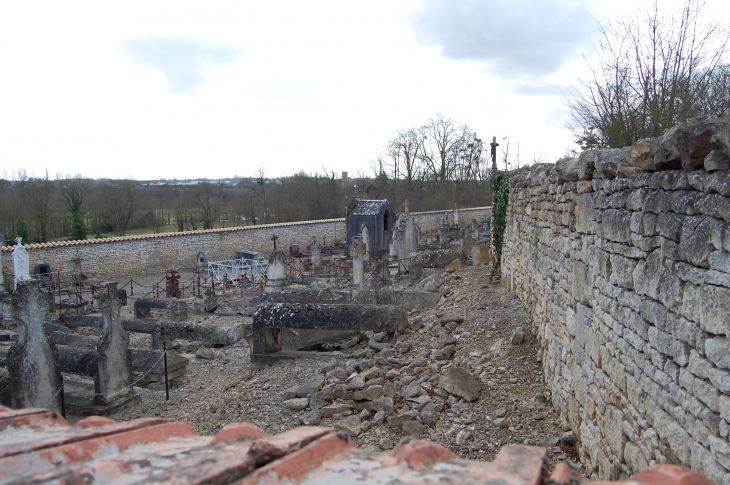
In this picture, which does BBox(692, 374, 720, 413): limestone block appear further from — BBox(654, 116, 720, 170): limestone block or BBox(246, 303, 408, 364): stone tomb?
BBox(246, 303, 408, 364): stone tomb

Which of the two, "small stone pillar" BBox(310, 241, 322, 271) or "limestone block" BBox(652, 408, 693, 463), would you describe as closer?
"limestone block" BBox(652, 408, 693, 463)

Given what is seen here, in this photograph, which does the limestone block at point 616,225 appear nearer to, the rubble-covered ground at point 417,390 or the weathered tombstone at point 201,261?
the rubble-covered ground at point 417,390

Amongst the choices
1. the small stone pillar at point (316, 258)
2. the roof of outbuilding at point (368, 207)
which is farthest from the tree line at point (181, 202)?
the small stone pillar at point (316, 258)

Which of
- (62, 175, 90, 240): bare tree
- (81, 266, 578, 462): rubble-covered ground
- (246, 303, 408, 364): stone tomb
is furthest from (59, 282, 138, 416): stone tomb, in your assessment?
(62, 175, 90, 240): bare tree

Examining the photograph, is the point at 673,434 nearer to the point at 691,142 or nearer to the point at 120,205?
the point at 691,142

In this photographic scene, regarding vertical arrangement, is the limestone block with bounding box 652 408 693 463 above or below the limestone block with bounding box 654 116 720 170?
below

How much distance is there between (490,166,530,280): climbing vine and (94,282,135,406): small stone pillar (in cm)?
748

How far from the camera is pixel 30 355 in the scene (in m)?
7.14

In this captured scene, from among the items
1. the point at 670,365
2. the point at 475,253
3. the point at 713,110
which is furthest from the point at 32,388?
the point at 713,110

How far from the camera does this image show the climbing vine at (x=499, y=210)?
10.5 meters

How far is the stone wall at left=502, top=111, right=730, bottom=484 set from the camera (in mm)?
2287

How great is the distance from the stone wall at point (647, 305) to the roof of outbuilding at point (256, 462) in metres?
1.21

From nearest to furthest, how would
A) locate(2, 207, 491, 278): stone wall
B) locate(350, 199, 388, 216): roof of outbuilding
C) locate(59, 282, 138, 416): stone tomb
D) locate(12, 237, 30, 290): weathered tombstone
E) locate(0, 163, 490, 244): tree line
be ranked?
locate(59, 282, 138, 416): stone tomb, locate(12, 237, 30, 290): weathered tombstone, locate(2, 207, 491, 278): stone wall, locate(350, 199, 388, 216): roof of outbuilding, locate(0, 163, 490, 244): tree line

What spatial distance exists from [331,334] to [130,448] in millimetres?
7775
